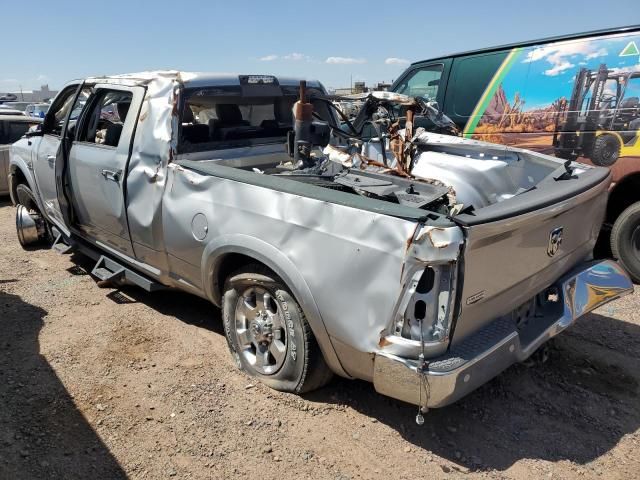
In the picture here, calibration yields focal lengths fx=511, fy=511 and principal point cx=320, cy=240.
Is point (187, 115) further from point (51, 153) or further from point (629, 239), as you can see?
point (629, 239)

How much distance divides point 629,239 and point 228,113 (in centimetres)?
396

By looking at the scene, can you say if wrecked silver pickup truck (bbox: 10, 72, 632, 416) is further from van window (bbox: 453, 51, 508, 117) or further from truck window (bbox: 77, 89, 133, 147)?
van window (bbox: 453, 51, 508, 117)

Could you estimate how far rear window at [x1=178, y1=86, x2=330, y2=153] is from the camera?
3.65m

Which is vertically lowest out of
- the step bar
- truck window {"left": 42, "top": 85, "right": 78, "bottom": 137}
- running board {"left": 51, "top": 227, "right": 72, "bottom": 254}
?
running board {"left": 51, "top": 227, "right": 72, "bottom": 254}

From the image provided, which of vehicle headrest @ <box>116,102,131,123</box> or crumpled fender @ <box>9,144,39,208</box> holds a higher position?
vehicle headrest @ <box>116,102,131,123</box>

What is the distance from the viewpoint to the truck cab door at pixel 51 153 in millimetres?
4785

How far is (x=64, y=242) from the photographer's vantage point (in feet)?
16.7

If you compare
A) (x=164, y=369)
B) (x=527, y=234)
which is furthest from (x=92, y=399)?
(x=527, y=234)

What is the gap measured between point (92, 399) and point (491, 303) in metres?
2.34

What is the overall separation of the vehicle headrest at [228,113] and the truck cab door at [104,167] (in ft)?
1.92

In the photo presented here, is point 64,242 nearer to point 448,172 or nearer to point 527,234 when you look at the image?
point 448,172

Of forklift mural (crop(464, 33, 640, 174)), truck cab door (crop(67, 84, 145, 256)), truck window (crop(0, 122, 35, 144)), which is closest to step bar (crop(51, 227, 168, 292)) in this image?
truck cab door (crop(67, 84, 145, 256))

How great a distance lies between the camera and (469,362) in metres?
2.23

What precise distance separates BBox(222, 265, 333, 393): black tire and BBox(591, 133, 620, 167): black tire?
12.0ft
